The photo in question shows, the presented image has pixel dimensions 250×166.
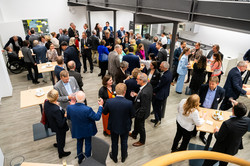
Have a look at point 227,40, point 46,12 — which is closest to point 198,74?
point 227,40

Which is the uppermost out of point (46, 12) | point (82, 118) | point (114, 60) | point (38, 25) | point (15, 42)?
point (46, 12)

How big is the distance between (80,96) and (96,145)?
836mm

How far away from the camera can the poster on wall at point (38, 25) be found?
898 centimetres

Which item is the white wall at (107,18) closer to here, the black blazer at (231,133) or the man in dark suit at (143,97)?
the man in dark suit at (143,97)

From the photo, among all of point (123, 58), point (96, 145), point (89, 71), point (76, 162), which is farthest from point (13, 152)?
point (89, 71)

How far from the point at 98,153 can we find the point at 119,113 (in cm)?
72

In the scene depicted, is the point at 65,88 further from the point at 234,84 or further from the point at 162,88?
the point at 234,84

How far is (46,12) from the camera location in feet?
30.5

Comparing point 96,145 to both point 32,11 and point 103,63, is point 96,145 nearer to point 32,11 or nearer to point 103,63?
point 103,63

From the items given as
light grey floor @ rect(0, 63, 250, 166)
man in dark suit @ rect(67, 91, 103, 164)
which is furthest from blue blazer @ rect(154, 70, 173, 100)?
man in dark suit @ rect(67, 91, 103, 164)

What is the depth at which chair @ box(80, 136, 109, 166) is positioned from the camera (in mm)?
2688

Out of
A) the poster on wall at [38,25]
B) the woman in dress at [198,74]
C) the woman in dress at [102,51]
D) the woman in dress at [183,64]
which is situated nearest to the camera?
the woman in dress at [198,74]

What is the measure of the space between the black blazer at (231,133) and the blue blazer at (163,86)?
157cm

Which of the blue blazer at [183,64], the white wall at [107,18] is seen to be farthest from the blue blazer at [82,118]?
the white wall at [107,18]
